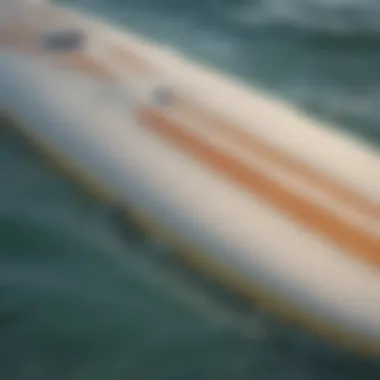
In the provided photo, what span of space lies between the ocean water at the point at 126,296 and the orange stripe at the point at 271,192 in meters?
0.22

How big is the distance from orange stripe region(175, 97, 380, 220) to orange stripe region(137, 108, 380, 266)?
64mm

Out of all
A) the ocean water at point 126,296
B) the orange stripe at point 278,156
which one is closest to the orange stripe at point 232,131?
the orange stripe at point 278,156

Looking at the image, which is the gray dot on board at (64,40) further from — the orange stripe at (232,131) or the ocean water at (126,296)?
the ocean water at (126,296)

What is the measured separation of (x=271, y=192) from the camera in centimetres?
188

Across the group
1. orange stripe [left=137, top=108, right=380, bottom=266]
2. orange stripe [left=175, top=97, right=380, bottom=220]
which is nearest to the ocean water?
orange stripe [left=137, top=108, right=380, bottom=266]

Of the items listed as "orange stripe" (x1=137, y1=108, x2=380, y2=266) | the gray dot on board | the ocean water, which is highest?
A: the gray dot on board

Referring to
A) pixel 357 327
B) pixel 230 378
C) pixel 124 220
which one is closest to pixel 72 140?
pixel 124 220

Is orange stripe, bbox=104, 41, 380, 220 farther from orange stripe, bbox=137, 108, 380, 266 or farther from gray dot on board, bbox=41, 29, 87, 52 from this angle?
gray dot on board, bbox=41, 29, 87, 52

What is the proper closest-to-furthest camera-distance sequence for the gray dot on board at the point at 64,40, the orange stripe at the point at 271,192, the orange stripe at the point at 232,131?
the orange stripe at the point at 271,192
the orange stripe at the point at 232,131
the gray dot on board at the point at 64,40

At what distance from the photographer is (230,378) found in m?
1.73

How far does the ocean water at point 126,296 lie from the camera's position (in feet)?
5.75

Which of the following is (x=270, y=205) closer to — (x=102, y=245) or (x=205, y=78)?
(x=102, y=245)

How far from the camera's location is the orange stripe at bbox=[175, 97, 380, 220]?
6.03 feet

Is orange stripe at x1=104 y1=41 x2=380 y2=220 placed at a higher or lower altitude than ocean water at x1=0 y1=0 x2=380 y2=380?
higher
